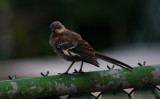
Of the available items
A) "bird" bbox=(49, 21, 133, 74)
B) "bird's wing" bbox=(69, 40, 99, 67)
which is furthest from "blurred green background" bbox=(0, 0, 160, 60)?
"bird's wing" bbox=(69, 40, 99, 67)

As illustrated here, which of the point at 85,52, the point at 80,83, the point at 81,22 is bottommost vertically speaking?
the point at 80,83

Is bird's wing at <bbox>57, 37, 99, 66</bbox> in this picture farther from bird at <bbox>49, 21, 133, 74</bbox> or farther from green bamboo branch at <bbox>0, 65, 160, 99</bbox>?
green bamboo branch at <bbox>0, 65, 160, 99</bbox>

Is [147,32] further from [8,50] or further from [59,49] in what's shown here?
[59,49]

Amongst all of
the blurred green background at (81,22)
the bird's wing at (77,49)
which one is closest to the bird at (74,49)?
the bird's wing at (77,49)

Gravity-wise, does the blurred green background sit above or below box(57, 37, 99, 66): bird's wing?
above

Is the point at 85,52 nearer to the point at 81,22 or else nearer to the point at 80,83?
the point at 80,83

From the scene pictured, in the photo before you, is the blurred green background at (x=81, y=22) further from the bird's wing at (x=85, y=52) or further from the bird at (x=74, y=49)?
the bird's wing at (x=85, y=52)

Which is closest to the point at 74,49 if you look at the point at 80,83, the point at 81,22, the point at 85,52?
the point at 85,52

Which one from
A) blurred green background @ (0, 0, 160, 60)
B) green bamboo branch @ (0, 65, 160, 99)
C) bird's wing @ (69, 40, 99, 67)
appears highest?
blurred green background @ (0, 0, 160, 60)
